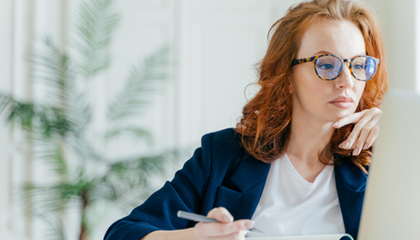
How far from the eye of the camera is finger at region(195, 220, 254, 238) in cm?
76

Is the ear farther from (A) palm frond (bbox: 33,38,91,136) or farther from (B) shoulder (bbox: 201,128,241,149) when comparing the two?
(A) palm frond (bbox: 33,38,91,136)

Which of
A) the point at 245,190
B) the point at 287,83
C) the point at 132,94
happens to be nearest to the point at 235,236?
the point at 245,190

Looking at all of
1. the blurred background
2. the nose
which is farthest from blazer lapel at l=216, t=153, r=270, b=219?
the blurred background

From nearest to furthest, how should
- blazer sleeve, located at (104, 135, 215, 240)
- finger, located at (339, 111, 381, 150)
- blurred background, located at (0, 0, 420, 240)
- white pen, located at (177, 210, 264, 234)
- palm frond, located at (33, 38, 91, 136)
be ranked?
1. white pen, located at (177, 210, 264, 234)
2. blazer sleeve, located at (104, 135, 215, 240)
3. finger, located at (339, 111, 381, 150)
4. palm frond, located at (33, 38, 91, 136)
5. blurred background, located at (0, 0, 420, 240)

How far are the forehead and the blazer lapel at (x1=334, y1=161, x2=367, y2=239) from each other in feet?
1.24

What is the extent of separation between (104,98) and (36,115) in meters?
0.88

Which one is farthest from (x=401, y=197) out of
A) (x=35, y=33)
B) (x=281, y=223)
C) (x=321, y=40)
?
(x=35, y=33)

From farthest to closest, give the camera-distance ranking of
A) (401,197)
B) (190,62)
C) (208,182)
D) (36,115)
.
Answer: (190,62) < (36,115) < (208,182) < (401,197)

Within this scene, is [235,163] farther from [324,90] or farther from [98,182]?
[98,182]

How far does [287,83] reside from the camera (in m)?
1.34

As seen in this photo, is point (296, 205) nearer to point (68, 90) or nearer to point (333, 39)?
point (333, 39)

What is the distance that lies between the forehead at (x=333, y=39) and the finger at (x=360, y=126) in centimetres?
22

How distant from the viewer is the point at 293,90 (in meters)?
1.35

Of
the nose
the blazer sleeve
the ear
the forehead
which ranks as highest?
the forehead
